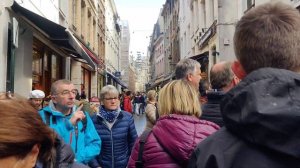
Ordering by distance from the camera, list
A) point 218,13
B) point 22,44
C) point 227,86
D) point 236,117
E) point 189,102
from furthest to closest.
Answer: point 218,13 → point 22,44 → point 227,86 → point 189,102 → point 236,117

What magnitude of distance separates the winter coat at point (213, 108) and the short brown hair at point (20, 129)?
5.54ft

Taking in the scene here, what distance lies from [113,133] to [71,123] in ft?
2.81

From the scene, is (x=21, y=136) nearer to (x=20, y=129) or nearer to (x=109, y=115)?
(x=20, y=129)

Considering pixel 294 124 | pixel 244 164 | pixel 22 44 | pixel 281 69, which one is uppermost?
pixel 22 44

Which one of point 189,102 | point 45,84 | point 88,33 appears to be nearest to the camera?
point 189,102

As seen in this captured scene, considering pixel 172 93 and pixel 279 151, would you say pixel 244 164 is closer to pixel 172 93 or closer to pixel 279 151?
pixel 279 151

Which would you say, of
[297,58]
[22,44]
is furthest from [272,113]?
[22,44]

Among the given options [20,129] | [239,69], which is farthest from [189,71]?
[20,129]

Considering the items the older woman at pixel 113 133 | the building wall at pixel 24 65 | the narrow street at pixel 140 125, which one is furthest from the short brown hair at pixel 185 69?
the narrow street at pixel 140 125

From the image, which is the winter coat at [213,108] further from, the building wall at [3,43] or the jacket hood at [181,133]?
the building wall at [3,43]

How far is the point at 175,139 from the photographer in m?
Result: 2.49

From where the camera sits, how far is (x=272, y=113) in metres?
1.19

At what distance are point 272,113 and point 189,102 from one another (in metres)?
1.55

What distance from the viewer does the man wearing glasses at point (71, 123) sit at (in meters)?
3.95
